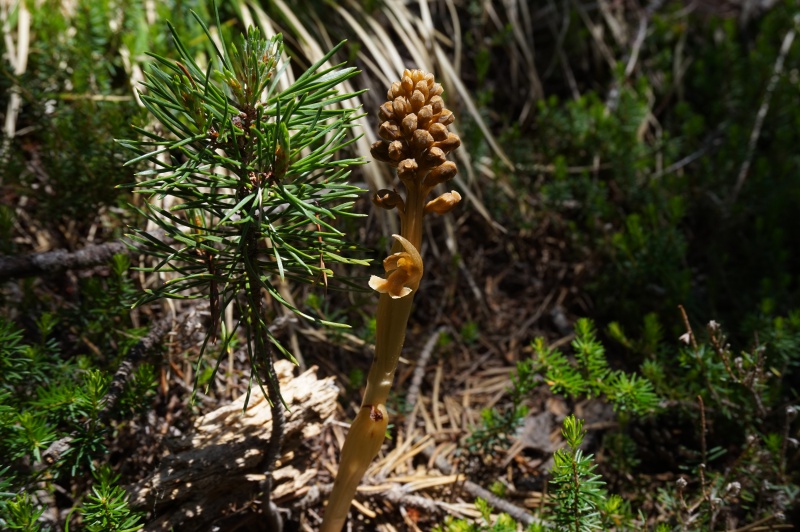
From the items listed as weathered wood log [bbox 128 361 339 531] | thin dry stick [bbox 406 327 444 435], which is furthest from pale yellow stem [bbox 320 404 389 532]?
thin dry stick [bbox 406 327 444 435]

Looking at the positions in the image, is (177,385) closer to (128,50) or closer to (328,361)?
(328,361)

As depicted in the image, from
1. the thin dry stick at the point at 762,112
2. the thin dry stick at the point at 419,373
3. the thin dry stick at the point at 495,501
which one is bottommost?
the thin dry stick at the point at 495,501

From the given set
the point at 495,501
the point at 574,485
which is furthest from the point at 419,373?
the point at 574,485

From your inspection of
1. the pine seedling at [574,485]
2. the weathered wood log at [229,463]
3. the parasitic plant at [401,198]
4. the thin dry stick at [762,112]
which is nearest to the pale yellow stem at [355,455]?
the parasitic plant at [401,198]

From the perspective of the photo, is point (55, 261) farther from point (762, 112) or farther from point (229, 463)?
point (762, 112)

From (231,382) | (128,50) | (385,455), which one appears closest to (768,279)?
(385,455)

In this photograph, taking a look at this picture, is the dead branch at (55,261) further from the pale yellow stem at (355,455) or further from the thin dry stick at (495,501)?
the thin dry stick at (495,501)

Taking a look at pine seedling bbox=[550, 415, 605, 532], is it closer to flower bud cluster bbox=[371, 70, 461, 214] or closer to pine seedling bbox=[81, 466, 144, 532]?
flower bud cluster bbox=[371, 70, 461, 214]
